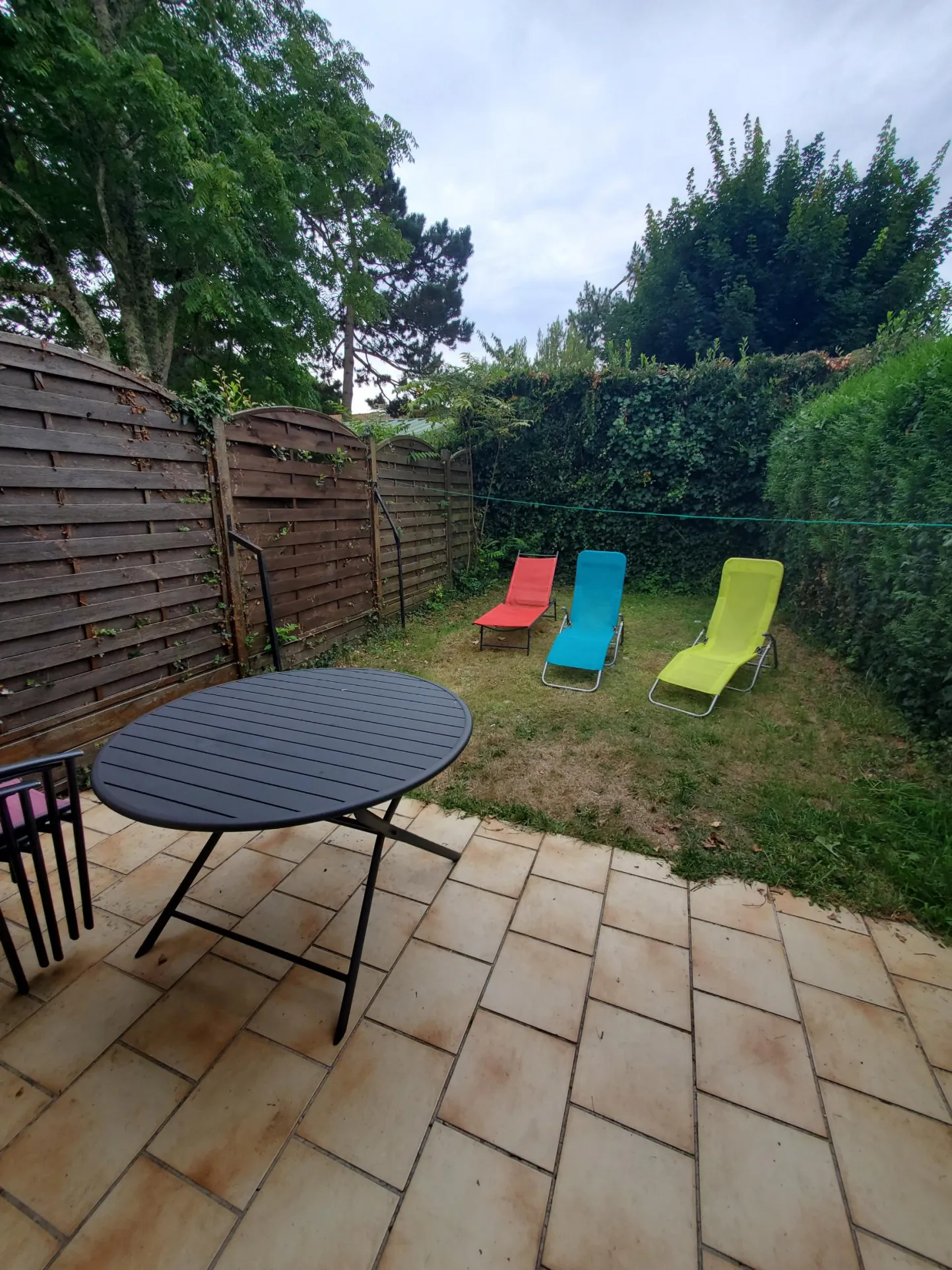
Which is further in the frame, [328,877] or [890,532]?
[890,532]

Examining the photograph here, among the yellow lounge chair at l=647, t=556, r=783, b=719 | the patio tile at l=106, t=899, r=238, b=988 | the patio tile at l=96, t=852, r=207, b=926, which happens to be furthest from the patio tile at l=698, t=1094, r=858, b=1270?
the yellow lounge chair at l=647, t=556, r=783, b=719

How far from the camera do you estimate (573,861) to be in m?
1.92

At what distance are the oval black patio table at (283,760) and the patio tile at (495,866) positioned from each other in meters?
0.07

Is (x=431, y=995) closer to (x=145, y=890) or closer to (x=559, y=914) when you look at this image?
(x=559, y=914)

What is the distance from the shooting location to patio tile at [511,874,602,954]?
62.1 inches

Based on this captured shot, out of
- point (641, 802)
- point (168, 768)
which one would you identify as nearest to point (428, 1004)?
point (168, 768)

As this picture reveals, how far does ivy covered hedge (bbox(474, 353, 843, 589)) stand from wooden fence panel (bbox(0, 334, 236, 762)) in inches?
192

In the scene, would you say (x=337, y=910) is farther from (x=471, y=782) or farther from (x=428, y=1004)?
(x=471, y=782)

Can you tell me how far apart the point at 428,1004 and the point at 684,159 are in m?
11.9

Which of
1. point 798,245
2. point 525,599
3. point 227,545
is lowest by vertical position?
point 525,599

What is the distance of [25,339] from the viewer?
6.75 ft

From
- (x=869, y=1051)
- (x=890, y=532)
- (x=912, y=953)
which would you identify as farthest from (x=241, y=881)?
(x=890, y=532)

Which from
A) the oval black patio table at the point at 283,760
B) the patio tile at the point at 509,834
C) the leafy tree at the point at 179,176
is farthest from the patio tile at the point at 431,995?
the leafy tree at the point at 179,176

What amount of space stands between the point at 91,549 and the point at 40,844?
162 centimetres
